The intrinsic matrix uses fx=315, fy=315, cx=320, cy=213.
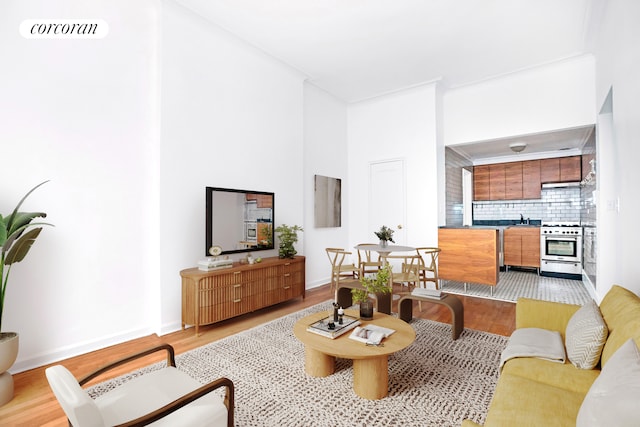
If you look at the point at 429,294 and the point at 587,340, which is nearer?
the point at 587,340

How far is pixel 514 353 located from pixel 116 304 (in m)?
3.52

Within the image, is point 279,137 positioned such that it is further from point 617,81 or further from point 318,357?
point 617,81

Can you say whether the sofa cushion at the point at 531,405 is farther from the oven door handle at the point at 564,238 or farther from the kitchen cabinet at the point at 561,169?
the kitchen cabinet at the point at 561,169

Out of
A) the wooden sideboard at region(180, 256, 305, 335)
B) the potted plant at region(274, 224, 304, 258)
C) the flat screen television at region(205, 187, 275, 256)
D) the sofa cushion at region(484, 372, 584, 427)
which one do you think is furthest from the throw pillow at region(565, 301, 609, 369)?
the flat screen television at region(205, 187, 275, 256)

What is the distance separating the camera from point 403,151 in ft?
19.5

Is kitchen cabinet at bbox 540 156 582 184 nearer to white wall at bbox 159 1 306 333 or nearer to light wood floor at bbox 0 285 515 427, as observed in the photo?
light wood floor at bbox 0 285 515 427

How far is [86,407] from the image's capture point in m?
1.13

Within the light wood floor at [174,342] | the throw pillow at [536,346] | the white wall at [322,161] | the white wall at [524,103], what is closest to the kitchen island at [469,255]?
the light wood floor at [174,342]

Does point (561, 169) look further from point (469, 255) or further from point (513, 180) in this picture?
point (469, 255)

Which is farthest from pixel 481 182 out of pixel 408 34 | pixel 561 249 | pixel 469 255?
→ pixel 408 34

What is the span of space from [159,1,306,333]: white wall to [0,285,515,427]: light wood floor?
1.34ft

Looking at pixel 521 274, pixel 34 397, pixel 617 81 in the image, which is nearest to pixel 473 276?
pixel 521 274

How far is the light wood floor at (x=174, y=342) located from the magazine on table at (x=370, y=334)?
167 cm

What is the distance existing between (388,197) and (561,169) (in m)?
4.13
